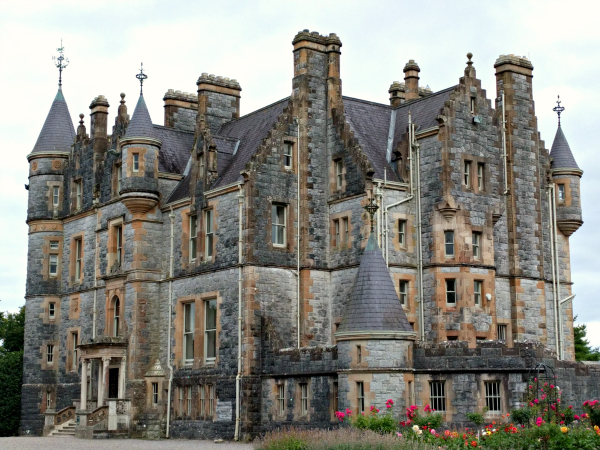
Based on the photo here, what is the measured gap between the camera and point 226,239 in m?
37.8

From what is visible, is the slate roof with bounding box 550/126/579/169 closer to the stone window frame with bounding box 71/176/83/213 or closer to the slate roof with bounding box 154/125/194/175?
the slate roof with bounding box 154/125/194/175

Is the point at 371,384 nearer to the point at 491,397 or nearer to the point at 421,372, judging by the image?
the point at 421,372

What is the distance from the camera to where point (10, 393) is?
163 feet

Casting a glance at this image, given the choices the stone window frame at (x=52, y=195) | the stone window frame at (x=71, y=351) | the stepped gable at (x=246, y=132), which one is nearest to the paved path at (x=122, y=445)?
the stone window frame at (x=71, y=351)

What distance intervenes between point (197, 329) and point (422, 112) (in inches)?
480

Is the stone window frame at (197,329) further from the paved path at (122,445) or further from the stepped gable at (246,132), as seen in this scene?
the stepped gable at (246,132)

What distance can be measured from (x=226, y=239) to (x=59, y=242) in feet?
46.5

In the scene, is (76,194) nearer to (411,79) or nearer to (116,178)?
(116,178)

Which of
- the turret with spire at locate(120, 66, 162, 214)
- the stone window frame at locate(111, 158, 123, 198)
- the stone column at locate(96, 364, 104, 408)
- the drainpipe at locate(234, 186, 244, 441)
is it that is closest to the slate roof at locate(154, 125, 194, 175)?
the turret with spire at locate(120, 66, 162, 214)

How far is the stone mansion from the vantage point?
31578mm

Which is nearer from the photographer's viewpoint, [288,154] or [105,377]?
[288,154]

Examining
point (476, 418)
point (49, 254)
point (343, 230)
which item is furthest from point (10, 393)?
point (476, 418)

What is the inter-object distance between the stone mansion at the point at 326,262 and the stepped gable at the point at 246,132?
0.45 ft

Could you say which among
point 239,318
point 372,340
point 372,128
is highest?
point 372,128
